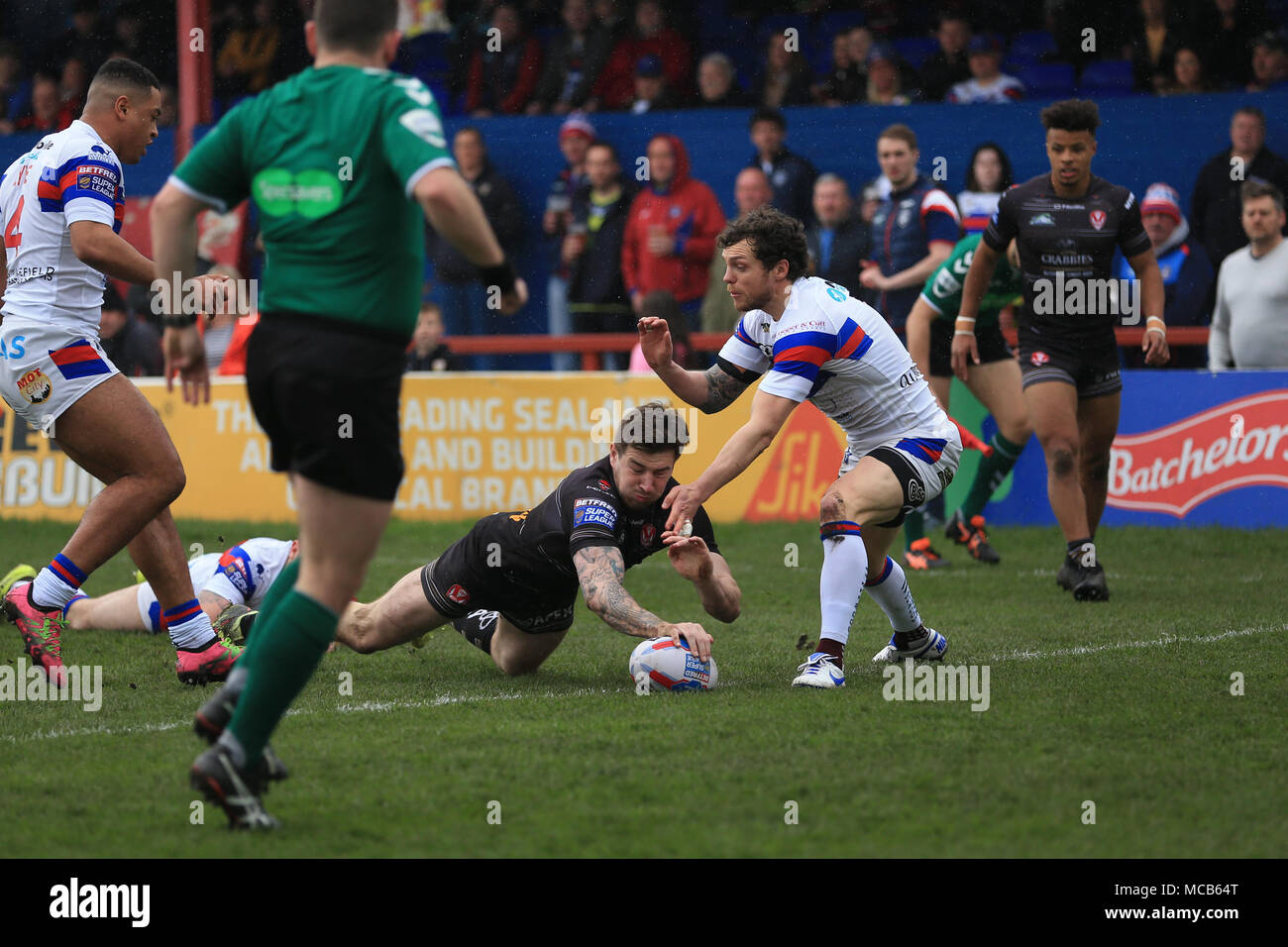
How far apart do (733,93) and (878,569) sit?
10.0m

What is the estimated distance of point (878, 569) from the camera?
6.36 meters

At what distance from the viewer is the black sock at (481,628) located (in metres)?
6.67

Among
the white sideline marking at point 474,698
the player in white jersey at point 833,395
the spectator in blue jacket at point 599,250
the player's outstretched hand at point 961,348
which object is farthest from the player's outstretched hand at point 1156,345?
the spectator in blue jacket at point 599,250

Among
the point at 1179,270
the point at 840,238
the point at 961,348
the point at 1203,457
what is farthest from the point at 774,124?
the point at 961,348

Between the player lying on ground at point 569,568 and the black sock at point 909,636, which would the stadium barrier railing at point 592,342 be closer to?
the black sock at point 909,636

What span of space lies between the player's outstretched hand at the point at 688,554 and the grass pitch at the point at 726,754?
1.61ft

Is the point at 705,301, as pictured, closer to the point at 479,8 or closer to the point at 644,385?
the point at 644,385

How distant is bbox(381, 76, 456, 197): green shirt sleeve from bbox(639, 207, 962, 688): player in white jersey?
6.05 ft

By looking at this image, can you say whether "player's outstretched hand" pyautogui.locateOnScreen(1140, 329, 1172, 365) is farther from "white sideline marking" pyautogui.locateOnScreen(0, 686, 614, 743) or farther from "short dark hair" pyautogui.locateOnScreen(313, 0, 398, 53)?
"short dark hair" pyautogui.locateOnScreen(313, 0, 398, 53)

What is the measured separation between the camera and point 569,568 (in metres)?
6.17

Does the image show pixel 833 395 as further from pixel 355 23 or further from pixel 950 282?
pixel 950 282

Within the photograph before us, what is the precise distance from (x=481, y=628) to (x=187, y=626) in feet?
3.97

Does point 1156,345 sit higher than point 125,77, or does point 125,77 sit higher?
point 125,77
